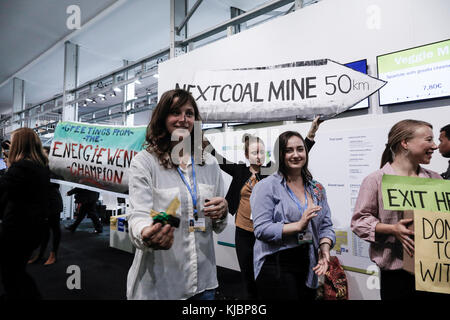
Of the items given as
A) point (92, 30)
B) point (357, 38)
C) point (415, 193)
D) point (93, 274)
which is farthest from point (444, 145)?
point (92, 30)

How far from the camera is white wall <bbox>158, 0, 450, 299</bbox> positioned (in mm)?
1718

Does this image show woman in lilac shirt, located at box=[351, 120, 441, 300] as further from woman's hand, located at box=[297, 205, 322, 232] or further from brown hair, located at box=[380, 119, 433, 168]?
woman's hand, located at box=[297, 205, 322, 232]

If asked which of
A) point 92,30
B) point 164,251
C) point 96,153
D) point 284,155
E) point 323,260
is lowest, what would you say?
point 323,260

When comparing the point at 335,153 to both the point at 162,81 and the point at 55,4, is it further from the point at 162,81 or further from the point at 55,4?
the point at 55,4

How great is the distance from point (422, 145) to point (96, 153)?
A: 2209 mm

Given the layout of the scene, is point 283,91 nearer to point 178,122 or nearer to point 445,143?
point 178,122

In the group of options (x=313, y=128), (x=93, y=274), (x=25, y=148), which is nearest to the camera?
(x=313, y=128)

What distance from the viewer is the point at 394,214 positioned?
1.18 metres

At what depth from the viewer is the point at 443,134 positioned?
1590 mm

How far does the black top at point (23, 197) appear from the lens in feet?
5.27

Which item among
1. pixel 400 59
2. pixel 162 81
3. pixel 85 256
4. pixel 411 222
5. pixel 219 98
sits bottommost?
pixel 85 256

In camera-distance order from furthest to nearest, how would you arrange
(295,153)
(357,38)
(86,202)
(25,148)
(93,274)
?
(86,202)
(93,274)
(357,38)
(25,148)
(295,153)

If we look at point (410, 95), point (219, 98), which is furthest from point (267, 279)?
point (410, 95)

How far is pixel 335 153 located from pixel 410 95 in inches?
24.9
